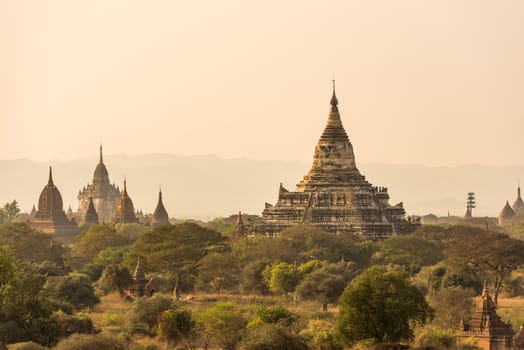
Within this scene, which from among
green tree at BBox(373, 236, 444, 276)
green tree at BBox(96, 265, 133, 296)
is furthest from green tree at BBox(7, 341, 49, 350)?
green tree at BBox(373, 236, 444, 276)

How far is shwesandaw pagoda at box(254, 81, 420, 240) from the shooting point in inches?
4171

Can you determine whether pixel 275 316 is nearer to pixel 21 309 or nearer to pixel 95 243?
pixel 21 309

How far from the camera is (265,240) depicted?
94.8 metres

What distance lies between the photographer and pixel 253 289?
265 feet

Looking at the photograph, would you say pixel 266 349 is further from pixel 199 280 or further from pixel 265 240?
pixel 265 240

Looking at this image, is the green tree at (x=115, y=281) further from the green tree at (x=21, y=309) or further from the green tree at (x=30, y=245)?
the green tree at (x=21, y=309)

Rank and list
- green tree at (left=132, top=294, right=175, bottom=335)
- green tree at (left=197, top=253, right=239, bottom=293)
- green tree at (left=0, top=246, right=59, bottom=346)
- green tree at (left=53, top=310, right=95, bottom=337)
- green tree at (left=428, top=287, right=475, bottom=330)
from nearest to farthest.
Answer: green tree at (left=0, top=246, right=59, bottom=346) < green tree at (left=53, top=310, right=95, bottom=337) < green tree at (left=132, top=294, right=175, bottom=335) < green tree at (left=428, top=287, right=475, bottom=330) < green tree at (left=197, top=253, right=239, bottom=293)

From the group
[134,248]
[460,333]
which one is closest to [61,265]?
[134,248]

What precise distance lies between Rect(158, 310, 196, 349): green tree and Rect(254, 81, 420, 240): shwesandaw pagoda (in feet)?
140

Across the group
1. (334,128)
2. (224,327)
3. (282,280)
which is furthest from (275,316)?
(334,128)

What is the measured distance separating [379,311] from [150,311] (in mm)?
10787

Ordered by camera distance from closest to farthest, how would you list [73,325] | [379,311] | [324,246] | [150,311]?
1. [379,311]
2. [73,325]
3. [150,311]
4. [324,246]

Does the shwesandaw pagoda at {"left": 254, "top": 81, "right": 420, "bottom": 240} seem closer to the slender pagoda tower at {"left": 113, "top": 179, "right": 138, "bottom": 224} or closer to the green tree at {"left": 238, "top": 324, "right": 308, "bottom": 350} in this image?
the slender pagoda tower at {"left": 113, "top": 179, "right": 138, "bottom": 224}

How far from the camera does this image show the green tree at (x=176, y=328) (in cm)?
6141
